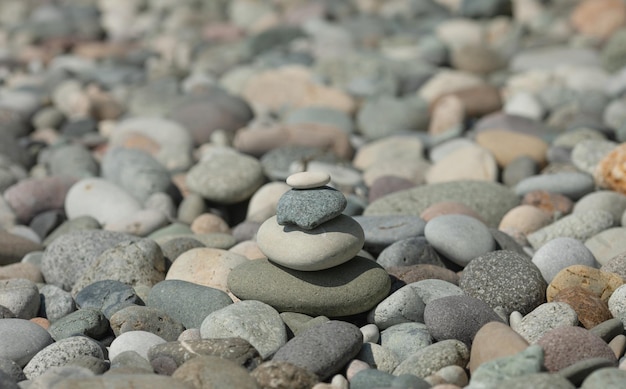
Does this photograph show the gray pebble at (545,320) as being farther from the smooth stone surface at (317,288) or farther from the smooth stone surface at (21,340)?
the smooth stone surface at (21,340)

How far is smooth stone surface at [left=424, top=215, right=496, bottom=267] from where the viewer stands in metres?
5.18

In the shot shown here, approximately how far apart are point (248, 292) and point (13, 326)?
47.3 inches

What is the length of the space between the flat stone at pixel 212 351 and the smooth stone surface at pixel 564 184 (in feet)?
10.5

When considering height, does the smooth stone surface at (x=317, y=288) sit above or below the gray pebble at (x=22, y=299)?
above

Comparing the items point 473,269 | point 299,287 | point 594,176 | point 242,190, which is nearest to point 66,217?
point 242,190

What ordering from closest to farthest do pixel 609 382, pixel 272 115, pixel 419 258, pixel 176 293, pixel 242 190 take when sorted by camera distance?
pixel 609 382
pixel 176 293
pixel 419 258
pixel 242 190
pixel 272 115

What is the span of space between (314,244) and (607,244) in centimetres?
206

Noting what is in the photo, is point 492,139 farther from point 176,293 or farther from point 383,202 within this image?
point 176,293

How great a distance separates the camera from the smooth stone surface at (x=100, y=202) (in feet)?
21.4

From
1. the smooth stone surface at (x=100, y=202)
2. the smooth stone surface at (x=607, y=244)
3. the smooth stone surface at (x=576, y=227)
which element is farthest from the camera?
the smooth stone surface at (x=100, y=202)

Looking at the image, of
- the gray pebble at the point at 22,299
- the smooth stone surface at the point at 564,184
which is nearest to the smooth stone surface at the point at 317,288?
the gray pebble at the point at 22,299

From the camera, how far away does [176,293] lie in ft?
15.4

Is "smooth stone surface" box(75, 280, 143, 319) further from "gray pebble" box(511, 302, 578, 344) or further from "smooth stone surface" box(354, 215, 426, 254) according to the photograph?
"gray pebble" box(511, 302, 578, 344)

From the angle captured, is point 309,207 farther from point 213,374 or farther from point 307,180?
point 213,374
